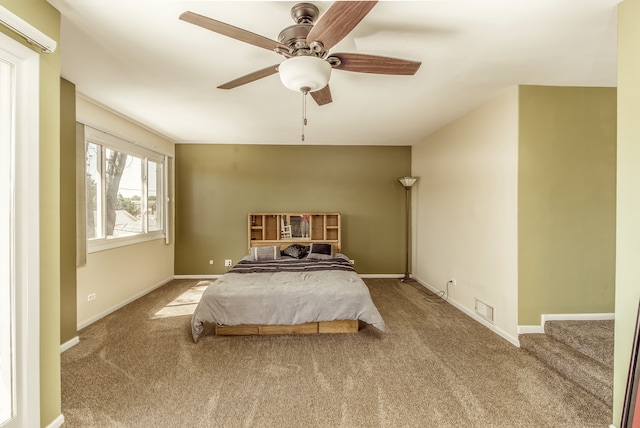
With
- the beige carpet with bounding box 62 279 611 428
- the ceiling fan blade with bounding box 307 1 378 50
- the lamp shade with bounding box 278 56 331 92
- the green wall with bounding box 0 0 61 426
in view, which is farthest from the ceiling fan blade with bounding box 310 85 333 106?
the beige carpet with bounding box 62 279 611 428

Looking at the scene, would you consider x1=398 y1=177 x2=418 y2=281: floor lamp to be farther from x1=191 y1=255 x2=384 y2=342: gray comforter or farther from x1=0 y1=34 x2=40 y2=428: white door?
x1=0 y1=34 x2=40 y2=428: white door

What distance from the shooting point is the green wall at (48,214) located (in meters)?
1.63

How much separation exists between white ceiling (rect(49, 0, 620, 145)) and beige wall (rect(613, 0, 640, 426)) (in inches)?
10.4

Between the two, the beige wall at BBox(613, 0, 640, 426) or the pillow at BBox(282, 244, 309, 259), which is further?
the pillow at BBox(282, 244, 309, 259)

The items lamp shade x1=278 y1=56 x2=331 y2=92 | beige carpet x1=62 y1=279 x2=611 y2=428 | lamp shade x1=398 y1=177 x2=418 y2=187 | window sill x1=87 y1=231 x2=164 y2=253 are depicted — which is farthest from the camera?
lamp shade x1=398 y1=177 x2=418 y2=187

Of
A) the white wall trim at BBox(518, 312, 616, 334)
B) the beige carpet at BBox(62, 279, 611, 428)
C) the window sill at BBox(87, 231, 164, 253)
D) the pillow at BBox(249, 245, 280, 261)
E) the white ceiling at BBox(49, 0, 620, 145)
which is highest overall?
the white ceiling at BBox(49, 0, 620, 145)

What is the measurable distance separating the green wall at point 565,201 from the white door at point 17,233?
3.79 metres

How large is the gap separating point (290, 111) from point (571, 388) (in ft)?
12.4

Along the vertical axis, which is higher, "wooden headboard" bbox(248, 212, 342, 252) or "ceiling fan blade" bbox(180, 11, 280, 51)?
"ceiling fan blade" bbox(180, 11, 280, 51)

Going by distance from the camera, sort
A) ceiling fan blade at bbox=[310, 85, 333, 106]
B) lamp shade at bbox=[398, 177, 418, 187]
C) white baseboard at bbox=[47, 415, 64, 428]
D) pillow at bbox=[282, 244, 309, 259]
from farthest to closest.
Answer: lamp shade at bbox=[398, 177, 418, 187], pillow at bbox=[282, 244, 309, 259], ceiling fan blade at bbox=[310, 85, 333, 106], white baseboard at bbox=[47, 415, 64, 428]

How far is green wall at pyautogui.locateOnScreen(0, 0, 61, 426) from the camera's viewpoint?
1631 millimetres

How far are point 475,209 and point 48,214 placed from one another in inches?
157

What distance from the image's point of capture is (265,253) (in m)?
4.65

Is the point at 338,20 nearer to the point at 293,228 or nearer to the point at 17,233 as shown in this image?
the point at 17,233
